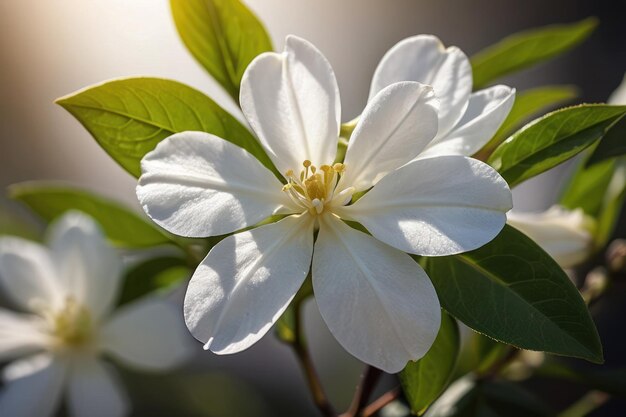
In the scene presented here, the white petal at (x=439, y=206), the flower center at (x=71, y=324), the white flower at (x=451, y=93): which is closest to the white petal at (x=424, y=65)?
the white flower at (x=451, y=93)

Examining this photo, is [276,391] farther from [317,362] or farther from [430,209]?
[430,209]

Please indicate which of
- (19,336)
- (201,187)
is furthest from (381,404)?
(19,336)

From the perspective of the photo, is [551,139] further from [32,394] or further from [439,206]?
[32,394]

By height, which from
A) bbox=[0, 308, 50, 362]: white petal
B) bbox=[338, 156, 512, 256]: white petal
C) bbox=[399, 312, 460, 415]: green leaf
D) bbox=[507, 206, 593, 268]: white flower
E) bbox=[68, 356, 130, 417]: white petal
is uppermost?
bbox=[338, 156, 512, 256]: white petal

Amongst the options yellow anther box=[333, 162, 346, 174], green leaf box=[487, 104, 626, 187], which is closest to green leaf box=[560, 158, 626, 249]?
green leaf box=[487, 104, 626, 187]

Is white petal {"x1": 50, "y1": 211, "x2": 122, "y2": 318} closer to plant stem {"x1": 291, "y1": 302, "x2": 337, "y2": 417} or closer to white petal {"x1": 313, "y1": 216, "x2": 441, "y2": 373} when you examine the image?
plant stem {"x1": 291, "y1": 302, "x2": 337, "y2": 417}

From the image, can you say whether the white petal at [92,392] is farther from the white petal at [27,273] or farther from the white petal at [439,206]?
the white petal at [439,206]

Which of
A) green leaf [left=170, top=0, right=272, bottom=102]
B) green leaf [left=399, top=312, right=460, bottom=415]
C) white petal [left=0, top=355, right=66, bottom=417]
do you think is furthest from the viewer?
white petal [left=0, top=355, right=66, bottom=417]
